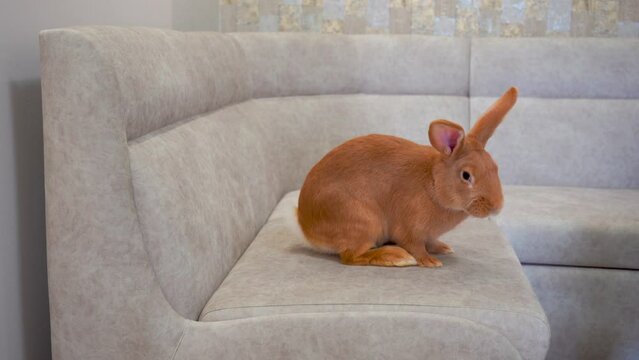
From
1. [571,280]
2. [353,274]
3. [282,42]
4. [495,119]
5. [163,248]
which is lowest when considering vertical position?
[571,280]

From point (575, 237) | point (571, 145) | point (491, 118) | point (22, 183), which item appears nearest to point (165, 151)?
point (22, 183)

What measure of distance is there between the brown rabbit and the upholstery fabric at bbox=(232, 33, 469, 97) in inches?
41.4

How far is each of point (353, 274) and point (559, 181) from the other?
4.81ft

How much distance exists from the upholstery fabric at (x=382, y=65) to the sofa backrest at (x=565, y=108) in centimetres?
8

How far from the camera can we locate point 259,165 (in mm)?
2113

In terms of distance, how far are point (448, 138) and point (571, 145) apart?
1388 millimetres

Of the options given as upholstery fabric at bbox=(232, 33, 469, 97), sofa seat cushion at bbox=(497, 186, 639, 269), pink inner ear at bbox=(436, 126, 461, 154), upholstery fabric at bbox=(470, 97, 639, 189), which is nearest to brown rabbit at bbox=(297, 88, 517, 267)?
pink inner ear at bbox=(436, 126, 461, 154)

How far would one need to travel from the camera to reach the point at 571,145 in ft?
9.03

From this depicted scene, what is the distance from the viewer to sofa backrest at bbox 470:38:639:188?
2.74 meters

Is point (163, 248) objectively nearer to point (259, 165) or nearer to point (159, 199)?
point (159, 199)

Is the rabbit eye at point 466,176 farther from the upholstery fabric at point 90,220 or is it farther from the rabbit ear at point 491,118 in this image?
the upholstery fabric at point 90,220

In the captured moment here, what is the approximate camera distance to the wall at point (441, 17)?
319 centimetres

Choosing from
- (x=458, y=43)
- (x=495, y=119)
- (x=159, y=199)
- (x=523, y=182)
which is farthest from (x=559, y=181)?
(x=159, y=199)

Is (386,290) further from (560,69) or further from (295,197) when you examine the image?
(560,69)
